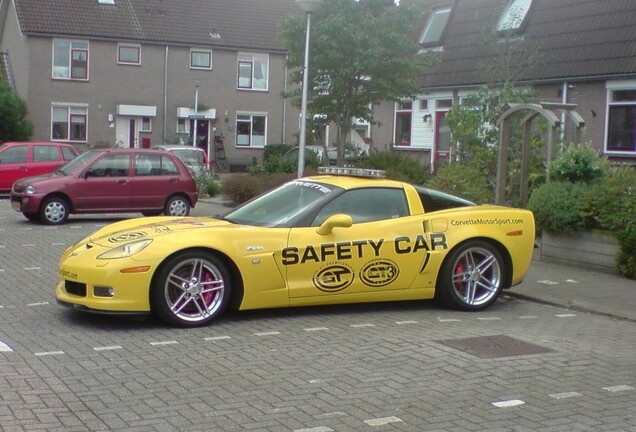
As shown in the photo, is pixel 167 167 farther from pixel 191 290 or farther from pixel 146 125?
pixel 146 125

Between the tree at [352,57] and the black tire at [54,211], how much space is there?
23.1ft

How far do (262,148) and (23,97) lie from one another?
37.7 ft

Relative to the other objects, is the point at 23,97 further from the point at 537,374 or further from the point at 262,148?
the point at 537,374

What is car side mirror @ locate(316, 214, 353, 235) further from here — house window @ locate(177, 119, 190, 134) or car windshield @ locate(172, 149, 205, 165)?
house window @ locate(177, 119, 190, 134)

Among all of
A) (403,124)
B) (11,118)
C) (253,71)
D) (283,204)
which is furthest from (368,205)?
(253,71)

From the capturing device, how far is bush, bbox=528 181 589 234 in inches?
548

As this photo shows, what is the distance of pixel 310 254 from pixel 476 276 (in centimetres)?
201

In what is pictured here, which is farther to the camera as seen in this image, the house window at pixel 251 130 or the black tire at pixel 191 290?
the house window at pixel 251 130

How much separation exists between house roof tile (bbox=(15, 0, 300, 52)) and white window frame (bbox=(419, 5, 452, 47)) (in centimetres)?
1542

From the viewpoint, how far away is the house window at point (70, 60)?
4328 cm

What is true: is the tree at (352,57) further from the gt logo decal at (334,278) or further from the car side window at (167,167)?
the gt logo decal at (334,278)

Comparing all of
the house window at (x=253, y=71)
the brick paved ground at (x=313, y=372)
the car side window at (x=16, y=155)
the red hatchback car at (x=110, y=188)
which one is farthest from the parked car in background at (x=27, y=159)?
the house window at (x=253, y=71)

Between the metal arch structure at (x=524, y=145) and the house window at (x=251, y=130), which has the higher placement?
the house window at (x=251, y=130)

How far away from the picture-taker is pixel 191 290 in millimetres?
9117
